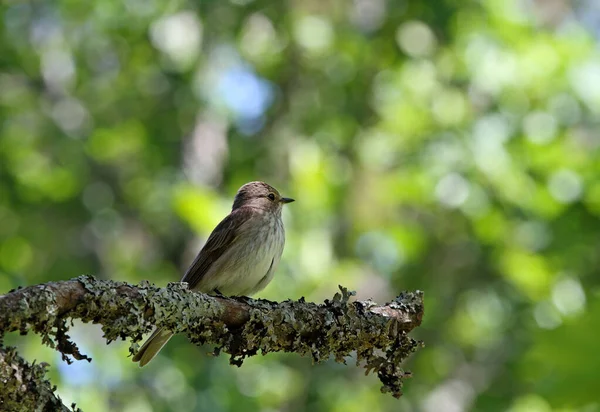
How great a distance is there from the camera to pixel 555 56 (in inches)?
409

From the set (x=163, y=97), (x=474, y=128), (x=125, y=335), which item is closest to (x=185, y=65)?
(x=163, y=97)

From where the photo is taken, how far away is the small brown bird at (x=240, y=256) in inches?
224

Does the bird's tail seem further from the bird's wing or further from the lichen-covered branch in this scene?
the lichen-covered branch

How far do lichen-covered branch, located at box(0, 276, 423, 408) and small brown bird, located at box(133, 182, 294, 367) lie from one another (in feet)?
6.40

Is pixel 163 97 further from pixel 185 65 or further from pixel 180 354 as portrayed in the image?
pixel 180 354

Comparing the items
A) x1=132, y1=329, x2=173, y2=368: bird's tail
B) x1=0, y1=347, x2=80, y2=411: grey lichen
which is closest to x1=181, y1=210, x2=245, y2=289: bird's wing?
x1=132, y1=329, x2=173, y2=368: bird's tail

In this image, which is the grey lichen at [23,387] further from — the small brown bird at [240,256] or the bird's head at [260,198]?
the bird's head at [260,198]

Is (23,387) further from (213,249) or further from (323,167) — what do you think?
(323,167)

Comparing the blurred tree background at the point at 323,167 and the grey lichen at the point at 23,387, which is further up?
the blurred tree background at the point at 323,167

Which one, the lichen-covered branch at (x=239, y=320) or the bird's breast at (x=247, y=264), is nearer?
the lichen-covered branch at (x=239, y=320)

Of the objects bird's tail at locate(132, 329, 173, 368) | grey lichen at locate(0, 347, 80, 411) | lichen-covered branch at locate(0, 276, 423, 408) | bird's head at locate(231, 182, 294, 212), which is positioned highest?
bird's head at locate(231, 182, 294, 212)

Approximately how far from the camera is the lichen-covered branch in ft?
9.07

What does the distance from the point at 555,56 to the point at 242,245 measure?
19.7 ft

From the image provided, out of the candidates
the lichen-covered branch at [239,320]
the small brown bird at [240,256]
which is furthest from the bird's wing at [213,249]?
the lichen-covered branch at [239,320]
